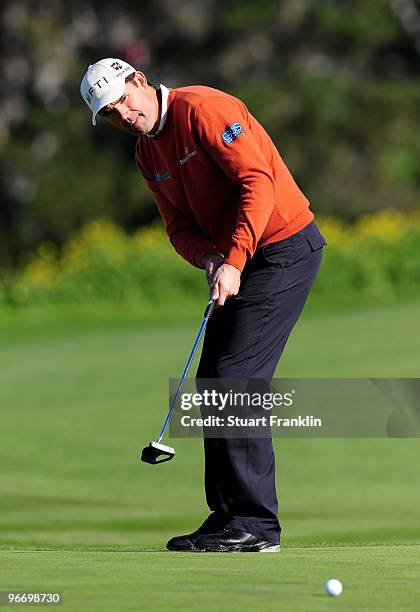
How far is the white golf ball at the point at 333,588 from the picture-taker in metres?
3.81

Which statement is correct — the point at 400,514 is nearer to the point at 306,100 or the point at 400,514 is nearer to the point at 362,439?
the point at 362,439

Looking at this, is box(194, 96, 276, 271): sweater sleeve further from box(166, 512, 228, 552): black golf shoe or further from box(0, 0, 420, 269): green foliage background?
box(0, 0, 420, 269): green foliage background

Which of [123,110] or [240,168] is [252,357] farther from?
[123,110]

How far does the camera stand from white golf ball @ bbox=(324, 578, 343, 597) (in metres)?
3.81

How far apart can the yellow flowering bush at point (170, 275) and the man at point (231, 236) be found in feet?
39.9

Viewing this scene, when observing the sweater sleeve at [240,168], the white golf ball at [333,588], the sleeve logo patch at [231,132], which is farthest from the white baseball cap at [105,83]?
the white golf ball at [333,588]

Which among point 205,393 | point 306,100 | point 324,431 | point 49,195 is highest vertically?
point 306,100

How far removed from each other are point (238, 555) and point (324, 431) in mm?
4416

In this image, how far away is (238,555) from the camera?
16.1 ft

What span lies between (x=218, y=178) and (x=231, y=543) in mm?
1304

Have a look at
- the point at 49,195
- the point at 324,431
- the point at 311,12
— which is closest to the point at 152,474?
the point at 324,431

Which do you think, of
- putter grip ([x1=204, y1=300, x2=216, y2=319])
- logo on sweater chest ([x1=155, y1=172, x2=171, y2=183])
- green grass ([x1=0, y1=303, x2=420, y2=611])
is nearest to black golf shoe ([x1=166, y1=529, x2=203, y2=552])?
green grass ([x1=0, y1=303, x2=420, y2=611])

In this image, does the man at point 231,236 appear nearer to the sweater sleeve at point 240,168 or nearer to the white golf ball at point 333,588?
the sweater sleeve at point 240,168

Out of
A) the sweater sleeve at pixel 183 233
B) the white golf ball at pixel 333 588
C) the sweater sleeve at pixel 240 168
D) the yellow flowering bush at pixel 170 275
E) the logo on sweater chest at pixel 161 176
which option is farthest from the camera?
the yellow flowering bush at pixel 170 275
